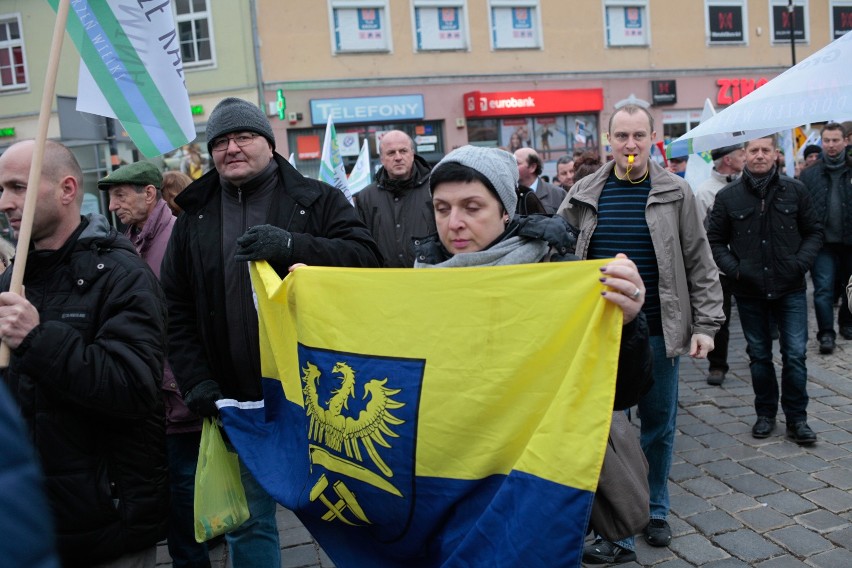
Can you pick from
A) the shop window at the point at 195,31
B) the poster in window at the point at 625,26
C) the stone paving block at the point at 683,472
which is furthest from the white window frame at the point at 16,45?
the stone paving block at the point at 683,472

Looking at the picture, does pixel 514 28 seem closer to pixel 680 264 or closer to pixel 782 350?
pixel 782 350

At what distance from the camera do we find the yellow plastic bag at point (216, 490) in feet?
9.71

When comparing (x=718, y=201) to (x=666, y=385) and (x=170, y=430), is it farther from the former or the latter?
(x=170, y=430)

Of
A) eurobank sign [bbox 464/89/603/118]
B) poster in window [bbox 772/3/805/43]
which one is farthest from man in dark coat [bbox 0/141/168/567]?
poster in window [bbox 772/3/805/43]

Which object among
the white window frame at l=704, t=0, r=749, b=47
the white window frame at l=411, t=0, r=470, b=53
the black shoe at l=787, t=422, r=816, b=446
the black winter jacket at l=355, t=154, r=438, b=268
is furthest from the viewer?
the white window frame at l=704, t=0, r=749, b=47

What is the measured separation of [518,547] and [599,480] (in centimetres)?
32

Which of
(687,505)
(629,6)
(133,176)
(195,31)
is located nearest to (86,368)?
(133,176)

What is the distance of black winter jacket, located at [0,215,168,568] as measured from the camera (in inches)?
90.3

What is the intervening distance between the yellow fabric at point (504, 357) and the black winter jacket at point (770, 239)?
368 cm

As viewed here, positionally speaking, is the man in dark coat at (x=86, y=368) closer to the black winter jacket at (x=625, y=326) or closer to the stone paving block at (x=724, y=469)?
the black winter jacket at (x=625, y=326)

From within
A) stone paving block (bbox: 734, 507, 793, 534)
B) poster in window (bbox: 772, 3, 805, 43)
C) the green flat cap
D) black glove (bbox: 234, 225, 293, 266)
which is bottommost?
stone paving block (bbox: 734, 507, 793, 534)

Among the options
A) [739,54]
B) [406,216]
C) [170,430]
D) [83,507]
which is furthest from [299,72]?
[83,507]

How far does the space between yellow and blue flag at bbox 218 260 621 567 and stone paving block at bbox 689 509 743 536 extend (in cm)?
224

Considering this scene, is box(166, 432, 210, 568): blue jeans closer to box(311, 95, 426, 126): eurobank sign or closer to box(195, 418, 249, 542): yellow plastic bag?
box(195, 418, 249, 542): yellow plastic bag
